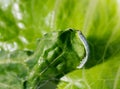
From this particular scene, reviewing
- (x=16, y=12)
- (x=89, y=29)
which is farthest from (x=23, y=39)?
(x=89, y=29)

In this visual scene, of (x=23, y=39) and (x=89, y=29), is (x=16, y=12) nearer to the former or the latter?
(x=23, y=39)

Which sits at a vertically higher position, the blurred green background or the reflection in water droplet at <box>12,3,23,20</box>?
the reflection in water droplet at <box>12,3,23,20</box>

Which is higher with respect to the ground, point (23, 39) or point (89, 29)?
point (23, 39)

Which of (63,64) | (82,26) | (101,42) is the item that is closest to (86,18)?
(82,26)

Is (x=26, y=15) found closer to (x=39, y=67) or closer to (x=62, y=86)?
(x=39, y=67)

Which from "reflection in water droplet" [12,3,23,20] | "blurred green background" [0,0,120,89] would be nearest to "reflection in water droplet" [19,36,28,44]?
"blurred green background" [0,0,120,89]

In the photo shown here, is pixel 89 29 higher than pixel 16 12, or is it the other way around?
pixel 16 12

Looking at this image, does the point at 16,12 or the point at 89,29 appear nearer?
the point at 89,29

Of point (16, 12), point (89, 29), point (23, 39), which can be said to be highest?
point (16, 12)

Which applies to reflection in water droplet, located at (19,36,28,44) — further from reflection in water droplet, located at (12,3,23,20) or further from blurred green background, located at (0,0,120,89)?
reflection in water droplet, located at (12,3,23,20)
